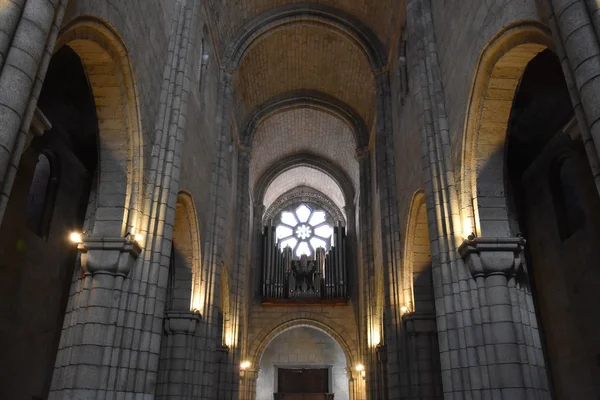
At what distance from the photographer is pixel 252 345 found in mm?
23734

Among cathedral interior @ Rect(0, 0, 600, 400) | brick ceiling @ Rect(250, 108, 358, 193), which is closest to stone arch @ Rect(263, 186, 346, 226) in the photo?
brick ceiling @ Rect(250, 108, 358, 193)

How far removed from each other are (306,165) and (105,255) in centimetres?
1955

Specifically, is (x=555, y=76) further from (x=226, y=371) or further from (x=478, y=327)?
(x=226, y=371)

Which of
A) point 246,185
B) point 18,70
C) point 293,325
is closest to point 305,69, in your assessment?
point 246,185

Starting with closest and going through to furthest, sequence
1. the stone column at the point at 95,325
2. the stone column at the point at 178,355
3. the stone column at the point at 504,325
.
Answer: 1. the stone column at the point at 504,325
2. the stone column at the point at 95,325
3. the stone column at the point at 178,355

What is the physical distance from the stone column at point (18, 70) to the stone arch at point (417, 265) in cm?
894

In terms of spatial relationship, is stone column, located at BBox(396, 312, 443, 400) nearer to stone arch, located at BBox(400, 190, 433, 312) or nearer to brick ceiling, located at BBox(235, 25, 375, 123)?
stone arch, located at BBox(400, 190, 433, 312)

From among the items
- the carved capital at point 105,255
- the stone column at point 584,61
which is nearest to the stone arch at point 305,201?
the carved capital at point 105,255

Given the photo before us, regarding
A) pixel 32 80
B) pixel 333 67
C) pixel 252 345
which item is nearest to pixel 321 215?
pixel 252 345

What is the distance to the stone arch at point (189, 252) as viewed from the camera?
12484 millimetres

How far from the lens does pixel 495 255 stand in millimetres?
7918

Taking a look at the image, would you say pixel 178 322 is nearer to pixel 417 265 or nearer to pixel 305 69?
pixel 417 265

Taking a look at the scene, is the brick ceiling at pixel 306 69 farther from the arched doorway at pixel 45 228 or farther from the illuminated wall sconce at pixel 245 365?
the illuminated wall sconce at pixel 245 365

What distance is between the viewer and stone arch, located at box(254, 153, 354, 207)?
2658 cm
